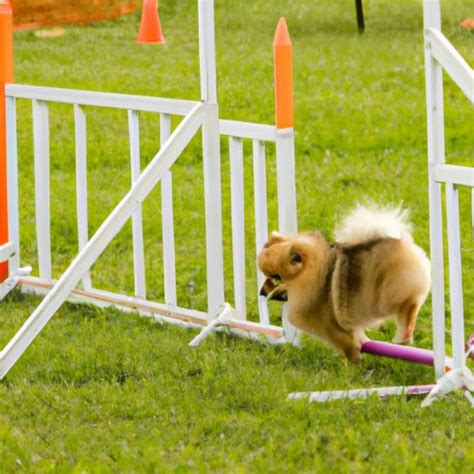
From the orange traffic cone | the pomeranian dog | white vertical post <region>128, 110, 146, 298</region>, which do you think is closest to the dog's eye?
the pomeranian dog

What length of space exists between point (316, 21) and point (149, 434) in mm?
10337

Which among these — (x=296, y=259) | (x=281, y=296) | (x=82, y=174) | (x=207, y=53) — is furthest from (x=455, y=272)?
(x=82, y=174)

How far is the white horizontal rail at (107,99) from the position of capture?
19.8 feet

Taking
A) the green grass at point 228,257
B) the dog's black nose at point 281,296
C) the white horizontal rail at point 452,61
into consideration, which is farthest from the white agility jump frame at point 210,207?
the dog's black nose at point 281,296

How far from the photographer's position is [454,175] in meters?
4.69

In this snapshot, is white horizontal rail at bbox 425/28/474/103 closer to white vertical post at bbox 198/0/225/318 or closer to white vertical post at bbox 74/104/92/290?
white vertical post at bbox 198/0/225/318

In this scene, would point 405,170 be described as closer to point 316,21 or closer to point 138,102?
point 138,102

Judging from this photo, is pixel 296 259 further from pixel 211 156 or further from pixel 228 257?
pixel 228 257

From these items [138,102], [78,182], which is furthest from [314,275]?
[78,182]

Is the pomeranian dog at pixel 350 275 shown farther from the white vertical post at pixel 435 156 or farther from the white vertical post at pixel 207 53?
the white vertical post at pixel 207 53

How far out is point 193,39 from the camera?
47.2 feet

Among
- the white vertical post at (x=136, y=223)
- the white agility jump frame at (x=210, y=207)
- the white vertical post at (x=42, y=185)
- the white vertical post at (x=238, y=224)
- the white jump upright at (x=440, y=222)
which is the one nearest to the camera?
the white jump upright at (x=440, y=222)

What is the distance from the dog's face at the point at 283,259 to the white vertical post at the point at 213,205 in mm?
610

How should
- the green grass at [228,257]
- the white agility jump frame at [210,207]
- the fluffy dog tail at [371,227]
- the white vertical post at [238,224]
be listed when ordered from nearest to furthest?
the green grass at [228,257]
the white agility jump frame at [210,207]
the fluffy dog tail at [371,227]
the white vertical post at [238,224]
